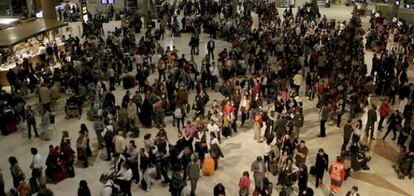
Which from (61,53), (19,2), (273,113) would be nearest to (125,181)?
(273,113)

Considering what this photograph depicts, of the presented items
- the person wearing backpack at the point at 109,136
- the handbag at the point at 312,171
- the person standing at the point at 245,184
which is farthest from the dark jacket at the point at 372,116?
the person wearing backpack at the point at 109,136

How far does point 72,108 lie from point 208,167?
551 cm

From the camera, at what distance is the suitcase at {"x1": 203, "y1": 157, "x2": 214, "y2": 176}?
11344mm

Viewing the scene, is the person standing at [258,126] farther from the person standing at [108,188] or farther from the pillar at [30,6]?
the pillar at [30,6]

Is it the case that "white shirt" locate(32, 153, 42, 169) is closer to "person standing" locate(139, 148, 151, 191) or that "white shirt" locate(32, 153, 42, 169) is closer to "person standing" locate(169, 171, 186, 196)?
"person standing" locate(139, 148, 151, 191)

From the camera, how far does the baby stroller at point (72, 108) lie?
14.6 meters

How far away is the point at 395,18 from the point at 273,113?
18.3 metres

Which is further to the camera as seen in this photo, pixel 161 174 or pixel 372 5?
pixel 372 5

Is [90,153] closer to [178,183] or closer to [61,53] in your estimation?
[178,183]

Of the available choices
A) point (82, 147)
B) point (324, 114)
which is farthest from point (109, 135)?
point (324, 114)

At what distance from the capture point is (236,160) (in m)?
12.3

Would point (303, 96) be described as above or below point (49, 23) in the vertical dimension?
below

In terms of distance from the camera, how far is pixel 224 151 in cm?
1280

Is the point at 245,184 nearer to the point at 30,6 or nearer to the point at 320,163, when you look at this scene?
the point at 320,163
